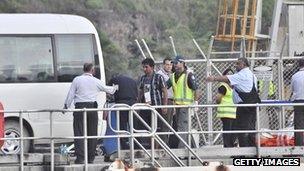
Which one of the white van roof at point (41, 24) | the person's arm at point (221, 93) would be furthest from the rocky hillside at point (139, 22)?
the person's arm at point (221, 93)

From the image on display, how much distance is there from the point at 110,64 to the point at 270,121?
37127 mm

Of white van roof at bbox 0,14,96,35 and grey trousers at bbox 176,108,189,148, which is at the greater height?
white van roof at bbox 0,14,96,35

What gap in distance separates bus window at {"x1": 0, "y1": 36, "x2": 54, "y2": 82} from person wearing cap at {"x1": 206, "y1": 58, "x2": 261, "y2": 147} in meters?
4.12

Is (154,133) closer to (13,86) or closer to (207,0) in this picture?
(13,86)

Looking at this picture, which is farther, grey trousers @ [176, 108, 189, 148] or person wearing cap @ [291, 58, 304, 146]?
grey trousers @ [176, 108, 189, 148]

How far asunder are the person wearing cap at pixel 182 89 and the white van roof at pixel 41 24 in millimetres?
2910

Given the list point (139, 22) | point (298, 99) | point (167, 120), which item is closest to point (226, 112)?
point (167, 120)

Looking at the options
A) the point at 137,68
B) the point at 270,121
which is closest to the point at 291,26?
the point at 270,121

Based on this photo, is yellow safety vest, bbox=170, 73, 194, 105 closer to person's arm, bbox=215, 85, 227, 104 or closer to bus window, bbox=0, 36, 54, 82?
person's arm, bbox=215, 85, 227, 104

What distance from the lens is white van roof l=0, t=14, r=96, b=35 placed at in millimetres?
16750

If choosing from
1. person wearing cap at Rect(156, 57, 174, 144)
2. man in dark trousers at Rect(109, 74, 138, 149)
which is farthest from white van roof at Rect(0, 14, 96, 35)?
man in dark trousers at Rect(109, 74, 138, 149)

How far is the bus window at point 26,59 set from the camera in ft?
54.7

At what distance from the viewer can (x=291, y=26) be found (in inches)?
760

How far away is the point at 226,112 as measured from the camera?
14.8 metres
